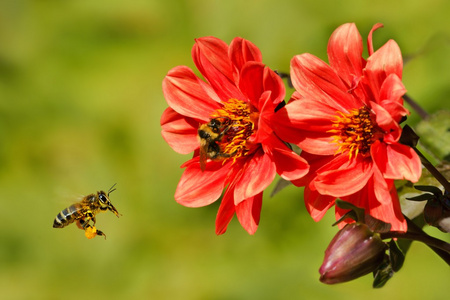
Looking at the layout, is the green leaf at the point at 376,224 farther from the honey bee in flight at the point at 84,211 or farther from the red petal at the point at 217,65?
the honey bee in flight at the point at 84,211

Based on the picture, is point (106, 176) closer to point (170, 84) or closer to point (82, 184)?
point (82, 184)

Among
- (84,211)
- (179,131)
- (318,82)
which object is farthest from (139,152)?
(318,82)

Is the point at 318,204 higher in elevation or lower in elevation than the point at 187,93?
lower

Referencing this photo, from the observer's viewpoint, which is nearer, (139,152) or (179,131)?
(179,131)

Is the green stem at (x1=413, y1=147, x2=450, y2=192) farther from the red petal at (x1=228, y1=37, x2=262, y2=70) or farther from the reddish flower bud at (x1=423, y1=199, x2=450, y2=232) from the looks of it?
the red petal at (x1=228, y1=37, x2=262, y2=70)

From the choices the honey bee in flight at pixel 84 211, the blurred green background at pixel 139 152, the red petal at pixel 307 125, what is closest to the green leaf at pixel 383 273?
the red petal at pixel 307 125

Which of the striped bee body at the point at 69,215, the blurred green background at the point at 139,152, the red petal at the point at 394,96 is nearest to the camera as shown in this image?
the red petal at the point at 394,96

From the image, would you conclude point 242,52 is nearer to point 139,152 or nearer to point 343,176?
point 343,176

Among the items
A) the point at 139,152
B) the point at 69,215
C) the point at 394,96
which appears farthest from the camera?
the point at 139,152
